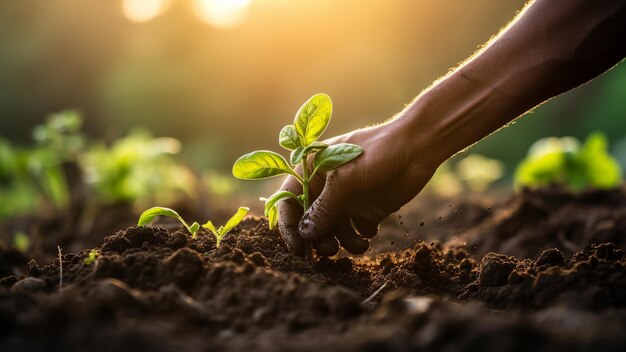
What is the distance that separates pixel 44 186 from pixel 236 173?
3934 millimetres

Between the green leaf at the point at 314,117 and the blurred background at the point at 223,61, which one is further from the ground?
the blurred background at the point at 223,61

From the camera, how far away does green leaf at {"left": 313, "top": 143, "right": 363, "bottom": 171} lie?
2223 millimetres

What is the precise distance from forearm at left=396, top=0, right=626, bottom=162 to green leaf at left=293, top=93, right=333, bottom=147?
342mm

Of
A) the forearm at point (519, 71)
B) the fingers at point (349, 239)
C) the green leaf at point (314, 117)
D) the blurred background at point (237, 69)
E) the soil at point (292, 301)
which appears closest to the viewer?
the soil at point (292, 301)

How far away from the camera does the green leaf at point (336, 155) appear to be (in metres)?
2.22

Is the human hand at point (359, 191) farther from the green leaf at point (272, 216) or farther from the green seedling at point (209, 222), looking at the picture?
the green seedling at point (209, 222)

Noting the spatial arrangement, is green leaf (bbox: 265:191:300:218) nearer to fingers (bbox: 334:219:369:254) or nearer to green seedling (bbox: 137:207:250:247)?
green seedling (bbox: 137:207:250:247)

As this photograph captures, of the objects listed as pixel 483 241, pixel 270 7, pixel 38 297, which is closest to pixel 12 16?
pixel 270 7

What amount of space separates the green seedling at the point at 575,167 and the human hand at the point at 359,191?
3251mm

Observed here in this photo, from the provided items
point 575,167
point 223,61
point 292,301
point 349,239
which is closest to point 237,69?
point 223,61

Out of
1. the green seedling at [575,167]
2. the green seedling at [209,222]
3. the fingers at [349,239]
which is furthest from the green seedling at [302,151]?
the green seedling at [575,167]

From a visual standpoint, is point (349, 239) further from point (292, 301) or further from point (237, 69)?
point (237, 69)

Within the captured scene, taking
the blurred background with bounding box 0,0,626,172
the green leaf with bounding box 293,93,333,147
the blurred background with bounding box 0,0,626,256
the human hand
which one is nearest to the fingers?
the human hand

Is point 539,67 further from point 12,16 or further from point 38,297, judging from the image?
point 12,16
